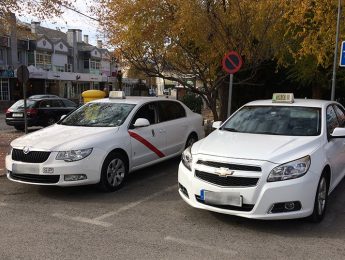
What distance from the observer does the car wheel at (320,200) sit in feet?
Answer: 17.0

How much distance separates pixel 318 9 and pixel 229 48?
7.83ft

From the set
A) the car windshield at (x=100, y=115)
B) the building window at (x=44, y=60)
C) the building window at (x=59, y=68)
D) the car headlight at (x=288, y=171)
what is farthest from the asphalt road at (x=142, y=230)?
the building window at (x=59, y=68)

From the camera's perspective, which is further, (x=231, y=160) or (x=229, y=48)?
(x=229, y=48)

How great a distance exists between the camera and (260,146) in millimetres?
5363

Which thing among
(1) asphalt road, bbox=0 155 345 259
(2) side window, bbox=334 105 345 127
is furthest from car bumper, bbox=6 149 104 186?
(2) side window, bbox=334 105 345 127

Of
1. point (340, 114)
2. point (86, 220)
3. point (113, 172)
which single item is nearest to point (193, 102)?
point (340, 114)

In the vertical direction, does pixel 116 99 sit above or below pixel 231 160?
above

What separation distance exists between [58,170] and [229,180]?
8.76 feet

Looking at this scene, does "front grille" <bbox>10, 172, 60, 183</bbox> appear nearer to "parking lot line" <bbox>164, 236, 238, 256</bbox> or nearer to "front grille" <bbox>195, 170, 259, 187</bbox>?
"parking lot line" <bbox>164, 236, 238, 256</bbox>

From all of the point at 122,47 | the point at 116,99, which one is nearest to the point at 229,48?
the point at 122,47

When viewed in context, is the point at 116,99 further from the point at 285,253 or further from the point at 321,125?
the point at 285,253

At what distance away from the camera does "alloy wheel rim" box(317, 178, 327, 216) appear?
17.3 feet

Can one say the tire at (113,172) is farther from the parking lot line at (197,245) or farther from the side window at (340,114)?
the side window at (340,114)

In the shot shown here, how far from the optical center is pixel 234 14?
11133mm
